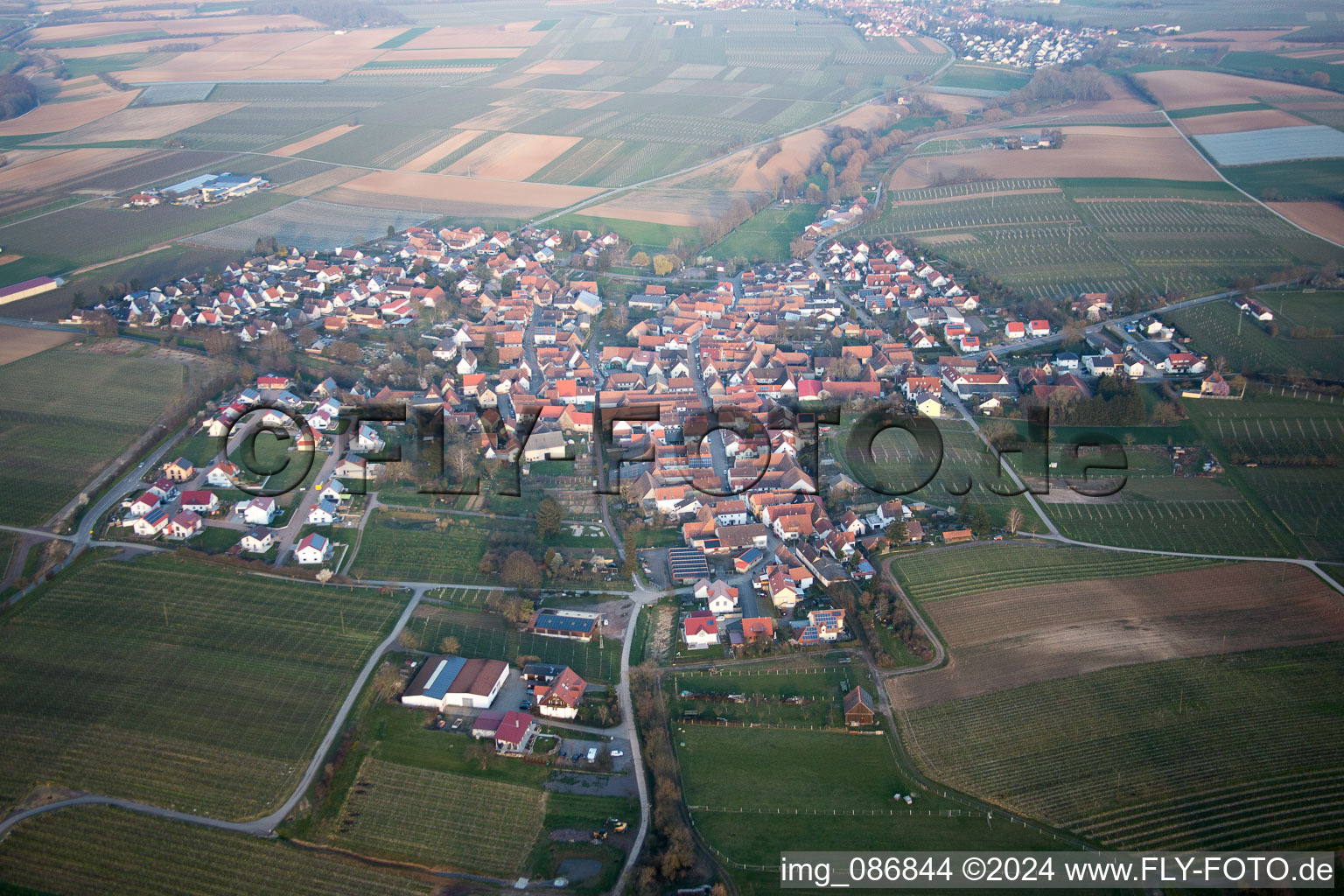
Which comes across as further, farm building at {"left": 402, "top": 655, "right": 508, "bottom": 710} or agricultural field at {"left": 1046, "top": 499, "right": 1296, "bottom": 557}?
agricultural field at {"left": 1046, "top": 499, "right": 1296, "bottom": 557}

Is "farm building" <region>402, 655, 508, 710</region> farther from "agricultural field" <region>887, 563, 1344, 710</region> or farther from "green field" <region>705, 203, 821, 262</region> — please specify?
"green field" <region>705, 203, 821, 262</region>

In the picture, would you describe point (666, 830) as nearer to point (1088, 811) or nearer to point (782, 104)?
point (1088, 811)

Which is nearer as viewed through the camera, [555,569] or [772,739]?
[772,739]

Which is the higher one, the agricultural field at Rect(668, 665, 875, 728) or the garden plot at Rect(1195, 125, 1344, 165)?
the garden plot at Rect(1195, 125, 1344, 165)

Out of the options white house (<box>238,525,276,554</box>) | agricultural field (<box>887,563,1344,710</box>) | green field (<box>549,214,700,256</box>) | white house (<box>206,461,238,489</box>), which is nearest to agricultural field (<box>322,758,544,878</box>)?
agricultural field (<box>887,563,1344,710</box>)

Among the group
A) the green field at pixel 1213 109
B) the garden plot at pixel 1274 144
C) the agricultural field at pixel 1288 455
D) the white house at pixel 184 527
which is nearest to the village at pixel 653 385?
the white house at pixel 184 527

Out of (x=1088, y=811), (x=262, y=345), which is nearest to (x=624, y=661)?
(x=1088, y=811)

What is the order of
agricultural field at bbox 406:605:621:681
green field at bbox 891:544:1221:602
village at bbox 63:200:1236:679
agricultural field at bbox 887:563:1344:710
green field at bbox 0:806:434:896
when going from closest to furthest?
1. green field at bbox 0:806:434:896
2. agricultural field at bbox 887:563:1344:710
3. agricultural field at bbox 406:605:621:681
4. green field at bbox 891:544:1221:602
5. village at bbox 63:200:1236:679

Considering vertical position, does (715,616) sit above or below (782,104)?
below

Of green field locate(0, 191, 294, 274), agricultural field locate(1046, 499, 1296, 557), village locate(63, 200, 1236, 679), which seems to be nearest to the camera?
agricultural field locate(1046, 499, 1296, 557)
